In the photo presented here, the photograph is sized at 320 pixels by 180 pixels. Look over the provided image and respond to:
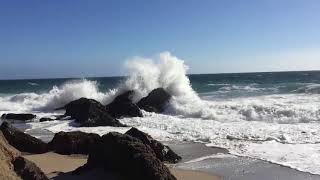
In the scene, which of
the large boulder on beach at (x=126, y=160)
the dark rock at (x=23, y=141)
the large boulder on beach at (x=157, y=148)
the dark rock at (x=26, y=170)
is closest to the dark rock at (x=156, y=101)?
the dark rock at (x=23, y=141)

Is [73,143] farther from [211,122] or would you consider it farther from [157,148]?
[211,122]

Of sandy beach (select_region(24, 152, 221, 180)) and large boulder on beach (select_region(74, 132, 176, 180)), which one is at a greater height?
large boulder on beach (select_region(74, 132, 176, 180))

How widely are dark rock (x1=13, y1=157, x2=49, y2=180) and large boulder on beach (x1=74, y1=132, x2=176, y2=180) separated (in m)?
1.50

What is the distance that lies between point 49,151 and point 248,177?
4919 millimetres

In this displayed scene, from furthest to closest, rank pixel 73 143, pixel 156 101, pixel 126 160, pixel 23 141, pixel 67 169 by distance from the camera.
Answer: pixel 156 101 < pixel 23 141 < pixel 73 143 < pixel 67 169 < pixel 126 160

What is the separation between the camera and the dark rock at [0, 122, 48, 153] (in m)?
11.5

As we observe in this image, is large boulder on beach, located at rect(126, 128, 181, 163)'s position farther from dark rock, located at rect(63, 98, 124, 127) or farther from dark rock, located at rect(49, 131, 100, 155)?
dark rock, located at rect(63, 98, 124, 127)

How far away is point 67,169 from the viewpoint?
9523mm

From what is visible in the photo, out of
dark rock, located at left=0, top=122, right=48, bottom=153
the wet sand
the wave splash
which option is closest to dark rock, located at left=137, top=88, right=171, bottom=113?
the wave splash

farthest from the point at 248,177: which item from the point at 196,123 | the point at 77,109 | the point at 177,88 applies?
the point at 177,88

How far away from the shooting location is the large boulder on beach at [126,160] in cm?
787

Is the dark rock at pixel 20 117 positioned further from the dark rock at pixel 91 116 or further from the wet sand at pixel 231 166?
the wet sand at pixel 231 166

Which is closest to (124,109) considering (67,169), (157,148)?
(157,148)

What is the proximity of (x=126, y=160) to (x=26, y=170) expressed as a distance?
1.78 meters
